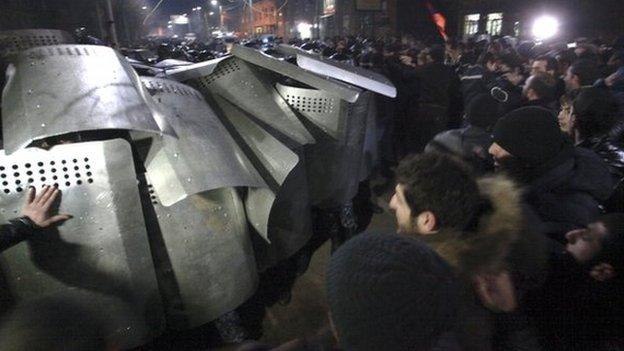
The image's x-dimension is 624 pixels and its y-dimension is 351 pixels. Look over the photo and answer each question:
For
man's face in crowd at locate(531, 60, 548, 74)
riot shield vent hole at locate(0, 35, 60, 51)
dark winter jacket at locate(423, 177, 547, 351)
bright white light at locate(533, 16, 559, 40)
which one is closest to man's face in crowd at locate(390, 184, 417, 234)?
dark winter jacket at locate(423, 177, 547, 351)

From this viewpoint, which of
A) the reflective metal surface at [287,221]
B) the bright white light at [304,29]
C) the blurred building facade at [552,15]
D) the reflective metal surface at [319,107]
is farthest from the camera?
the bright white light at [304,29]

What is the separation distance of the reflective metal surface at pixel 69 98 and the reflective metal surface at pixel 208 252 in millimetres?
642

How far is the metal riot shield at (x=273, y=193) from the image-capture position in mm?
2941

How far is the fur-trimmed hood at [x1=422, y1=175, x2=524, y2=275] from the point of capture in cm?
142

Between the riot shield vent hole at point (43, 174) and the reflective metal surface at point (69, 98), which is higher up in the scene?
the reflective metal surface at point (69, 98)

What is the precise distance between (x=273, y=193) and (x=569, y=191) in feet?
5.92

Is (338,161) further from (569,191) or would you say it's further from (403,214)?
(403,214)

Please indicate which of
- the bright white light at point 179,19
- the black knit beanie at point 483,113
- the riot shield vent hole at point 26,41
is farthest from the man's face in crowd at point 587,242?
the bright white light at point 179,19

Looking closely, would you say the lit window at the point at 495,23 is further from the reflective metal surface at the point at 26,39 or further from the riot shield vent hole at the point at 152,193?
the riot shield vent hole at the point at 152,193

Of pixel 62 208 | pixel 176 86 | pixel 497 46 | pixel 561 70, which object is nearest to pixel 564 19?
pixel 497 46

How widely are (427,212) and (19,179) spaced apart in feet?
7.29

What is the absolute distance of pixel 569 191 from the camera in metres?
2.23

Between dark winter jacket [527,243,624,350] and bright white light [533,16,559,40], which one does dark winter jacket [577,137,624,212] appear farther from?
bright white light [533,16,559,40]

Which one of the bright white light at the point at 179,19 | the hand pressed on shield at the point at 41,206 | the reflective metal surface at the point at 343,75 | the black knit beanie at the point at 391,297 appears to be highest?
the bright white light at the point at 179,19
